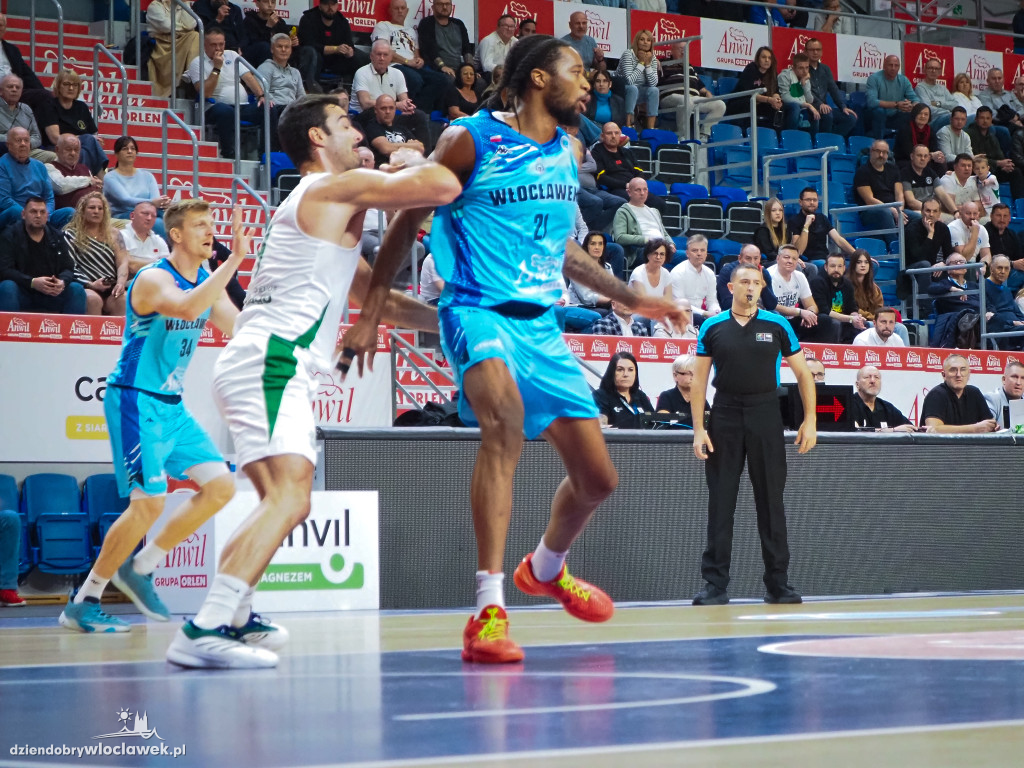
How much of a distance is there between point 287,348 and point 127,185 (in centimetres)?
844

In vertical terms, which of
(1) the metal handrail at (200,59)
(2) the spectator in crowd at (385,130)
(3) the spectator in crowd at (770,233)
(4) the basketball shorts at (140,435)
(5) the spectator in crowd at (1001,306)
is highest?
(1) the metal handrail at (200,59)

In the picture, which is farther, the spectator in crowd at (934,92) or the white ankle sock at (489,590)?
the spectator in crowd at (934,92)

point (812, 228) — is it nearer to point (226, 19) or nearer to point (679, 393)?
point (679, 393)

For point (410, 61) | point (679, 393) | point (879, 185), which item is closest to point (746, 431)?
point (679, 393)

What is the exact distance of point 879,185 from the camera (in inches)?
718

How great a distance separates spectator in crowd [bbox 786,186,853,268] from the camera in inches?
629

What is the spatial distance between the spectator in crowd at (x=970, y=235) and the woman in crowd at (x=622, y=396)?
840 centimetres

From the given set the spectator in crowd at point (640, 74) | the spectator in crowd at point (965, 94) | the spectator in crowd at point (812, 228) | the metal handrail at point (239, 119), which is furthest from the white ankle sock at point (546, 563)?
the spectator in crowd at point (965, 94)

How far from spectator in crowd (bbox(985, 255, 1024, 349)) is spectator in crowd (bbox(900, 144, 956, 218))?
249 cm

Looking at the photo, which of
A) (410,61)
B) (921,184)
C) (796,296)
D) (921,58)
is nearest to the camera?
(796,296)

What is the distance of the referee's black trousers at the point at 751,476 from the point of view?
333 inches

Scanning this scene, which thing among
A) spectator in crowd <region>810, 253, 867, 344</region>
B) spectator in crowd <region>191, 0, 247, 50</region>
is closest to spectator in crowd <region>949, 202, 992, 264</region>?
spectator in crowd <region>810, 253, 867, 344</region>

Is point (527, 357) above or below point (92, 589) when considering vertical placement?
above

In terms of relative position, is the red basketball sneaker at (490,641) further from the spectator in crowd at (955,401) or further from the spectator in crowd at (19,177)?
the spectator in crowd at (19,177)
